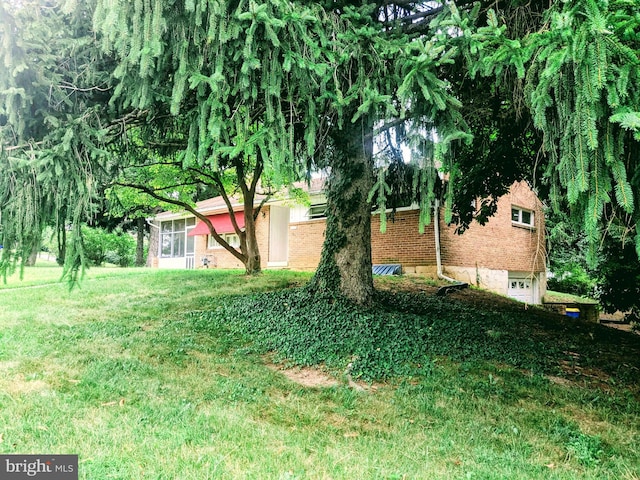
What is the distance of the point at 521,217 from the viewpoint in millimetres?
17016

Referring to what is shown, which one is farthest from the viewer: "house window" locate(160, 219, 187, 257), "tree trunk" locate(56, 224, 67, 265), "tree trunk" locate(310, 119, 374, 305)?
"house window" locate(160, 219, 187, 257)

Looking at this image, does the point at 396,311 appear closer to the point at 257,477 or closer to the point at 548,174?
the point at 548,174

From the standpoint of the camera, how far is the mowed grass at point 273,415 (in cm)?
336

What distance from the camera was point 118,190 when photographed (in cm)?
1315

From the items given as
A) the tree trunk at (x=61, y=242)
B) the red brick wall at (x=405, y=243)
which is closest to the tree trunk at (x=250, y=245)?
the red brick wall at (x=405, y=243)

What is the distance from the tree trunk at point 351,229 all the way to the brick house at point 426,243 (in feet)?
14.9

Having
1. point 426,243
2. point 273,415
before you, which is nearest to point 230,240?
point 426,243

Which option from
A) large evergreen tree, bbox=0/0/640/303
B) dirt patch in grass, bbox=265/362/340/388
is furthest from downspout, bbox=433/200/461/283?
dirt patch in grass, bbox=265/362/340/388

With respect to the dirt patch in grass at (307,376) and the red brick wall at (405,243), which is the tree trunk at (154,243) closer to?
the red brick wall at (405,243)

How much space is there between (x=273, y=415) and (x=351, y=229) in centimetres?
407

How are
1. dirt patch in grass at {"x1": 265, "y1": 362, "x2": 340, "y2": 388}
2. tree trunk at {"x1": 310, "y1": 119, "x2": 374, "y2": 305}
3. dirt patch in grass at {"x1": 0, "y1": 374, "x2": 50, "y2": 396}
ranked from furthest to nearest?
tree trunk at {"x1": 310, "y1": 119, "x2": 374, "y2": 305} → dirt patch in grass at {"x1": 265, "y1": 362, "x2": 340, "y2": 388} → dirt patch in grass at {"x1": 0, "y1": 374, "x2": 50, "y2": 396}

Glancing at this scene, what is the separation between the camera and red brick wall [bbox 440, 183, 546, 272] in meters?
13.6

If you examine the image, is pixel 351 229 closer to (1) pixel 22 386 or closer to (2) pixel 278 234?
(1) pixel 22 386

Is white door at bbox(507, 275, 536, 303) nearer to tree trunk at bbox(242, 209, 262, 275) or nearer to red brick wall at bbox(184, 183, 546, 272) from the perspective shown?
red brick wall at bbox(184, 183, 546, 272)
